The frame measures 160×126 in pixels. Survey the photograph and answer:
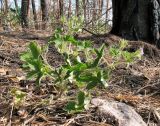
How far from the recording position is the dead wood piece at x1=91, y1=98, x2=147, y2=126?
5.01 feet

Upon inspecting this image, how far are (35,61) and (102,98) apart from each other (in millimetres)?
372

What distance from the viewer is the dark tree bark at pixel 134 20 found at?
9.57 feet

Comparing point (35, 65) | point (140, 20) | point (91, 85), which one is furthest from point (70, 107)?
point (140, 20)

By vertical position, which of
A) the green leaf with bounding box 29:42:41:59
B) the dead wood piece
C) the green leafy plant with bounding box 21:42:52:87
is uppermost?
the green leaf with bounding box 29:42:41:59

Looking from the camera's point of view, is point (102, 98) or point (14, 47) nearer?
point (102, 98)

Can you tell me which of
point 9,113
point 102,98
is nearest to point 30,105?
point 9,113

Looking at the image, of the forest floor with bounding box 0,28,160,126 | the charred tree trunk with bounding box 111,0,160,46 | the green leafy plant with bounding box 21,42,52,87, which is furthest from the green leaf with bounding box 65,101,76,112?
the charred tree trunk with bounding box 111,0,160,46

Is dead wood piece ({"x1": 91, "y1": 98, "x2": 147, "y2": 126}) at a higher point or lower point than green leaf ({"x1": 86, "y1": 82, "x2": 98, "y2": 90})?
lower

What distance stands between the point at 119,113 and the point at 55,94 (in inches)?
13.7

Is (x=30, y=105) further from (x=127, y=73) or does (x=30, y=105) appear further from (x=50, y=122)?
(x=127, y=73)

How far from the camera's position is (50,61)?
232cm

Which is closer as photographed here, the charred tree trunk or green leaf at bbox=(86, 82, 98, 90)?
green leaf at bbox=(86, 82, 98, 90)

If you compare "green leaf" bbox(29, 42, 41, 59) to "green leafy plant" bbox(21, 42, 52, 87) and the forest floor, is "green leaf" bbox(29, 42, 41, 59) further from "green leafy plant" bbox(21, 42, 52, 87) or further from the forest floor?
the forest floor

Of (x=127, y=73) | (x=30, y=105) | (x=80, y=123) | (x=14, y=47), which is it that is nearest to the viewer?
(x=80, y=123)
